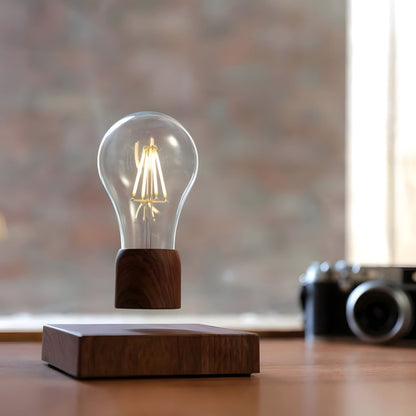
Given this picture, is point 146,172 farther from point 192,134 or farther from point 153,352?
point 192,134

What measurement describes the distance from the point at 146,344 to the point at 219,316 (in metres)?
0.67

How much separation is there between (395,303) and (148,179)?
447 mm

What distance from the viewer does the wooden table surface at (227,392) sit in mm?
435

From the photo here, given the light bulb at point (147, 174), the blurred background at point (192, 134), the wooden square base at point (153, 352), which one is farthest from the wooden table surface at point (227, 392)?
the blurred background at point (192, 134)

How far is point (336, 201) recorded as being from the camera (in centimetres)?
126

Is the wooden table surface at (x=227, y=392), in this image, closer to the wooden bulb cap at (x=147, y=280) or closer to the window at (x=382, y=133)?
the wooden bulb cap at (x=147, y=280)

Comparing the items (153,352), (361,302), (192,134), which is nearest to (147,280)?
(153,352)

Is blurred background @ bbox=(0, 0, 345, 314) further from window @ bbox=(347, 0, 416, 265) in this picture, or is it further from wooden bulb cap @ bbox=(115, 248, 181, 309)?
wooden bulb cap @ bbox=(115, 248, 181, 309)

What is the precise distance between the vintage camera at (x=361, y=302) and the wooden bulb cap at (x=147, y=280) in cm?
44

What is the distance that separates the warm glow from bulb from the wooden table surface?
17cm

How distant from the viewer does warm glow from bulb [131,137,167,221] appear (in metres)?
0.65

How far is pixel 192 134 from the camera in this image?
3.97 feet

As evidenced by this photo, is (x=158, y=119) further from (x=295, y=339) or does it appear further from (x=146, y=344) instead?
(x=295, y=339)

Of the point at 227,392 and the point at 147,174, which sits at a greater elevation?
the point at 147,174
